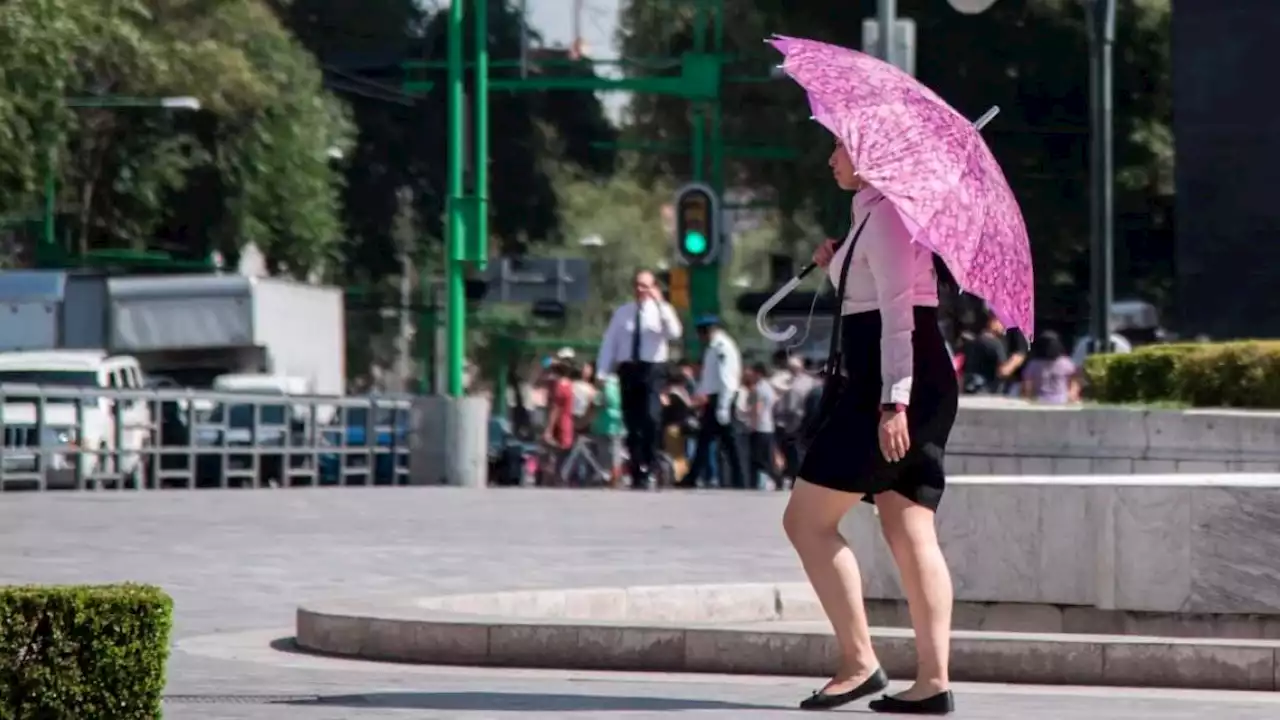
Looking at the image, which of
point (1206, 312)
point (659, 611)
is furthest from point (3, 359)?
point (659, 611)

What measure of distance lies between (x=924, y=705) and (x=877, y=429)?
0.76m

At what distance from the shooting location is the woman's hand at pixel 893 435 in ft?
26.8

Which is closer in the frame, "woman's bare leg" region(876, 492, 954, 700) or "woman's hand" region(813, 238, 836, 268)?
"woman's bare leg" region(876, 492, 954, 700)

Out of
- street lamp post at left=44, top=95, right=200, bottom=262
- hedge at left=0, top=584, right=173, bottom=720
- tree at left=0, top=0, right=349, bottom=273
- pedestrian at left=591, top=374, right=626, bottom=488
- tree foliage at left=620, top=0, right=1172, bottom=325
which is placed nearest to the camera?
hedge at left=0, top=584, right=173, bottom=720

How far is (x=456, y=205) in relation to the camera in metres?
30.1

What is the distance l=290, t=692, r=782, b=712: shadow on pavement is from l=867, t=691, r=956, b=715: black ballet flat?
0.37 meters

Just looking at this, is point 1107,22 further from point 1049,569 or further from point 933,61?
point 933,61

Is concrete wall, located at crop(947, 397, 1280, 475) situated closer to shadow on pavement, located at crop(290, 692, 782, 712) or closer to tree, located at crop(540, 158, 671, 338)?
shadow on pavement, located at crop(290, 692, 782, 712)

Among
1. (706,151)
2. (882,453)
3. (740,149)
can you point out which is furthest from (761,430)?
(706,151)

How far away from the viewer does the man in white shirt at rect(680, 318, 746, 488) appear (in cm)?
2858

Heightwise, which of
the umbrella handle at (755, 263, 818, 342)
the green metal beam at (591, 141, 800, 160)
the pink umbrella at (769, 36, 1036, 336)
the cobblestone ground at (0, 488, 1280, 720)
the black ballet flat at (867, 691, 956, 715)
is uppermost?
the green metal beam at (591, 141, 800, 160)

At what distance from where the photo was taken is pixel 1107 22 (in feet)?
83.4

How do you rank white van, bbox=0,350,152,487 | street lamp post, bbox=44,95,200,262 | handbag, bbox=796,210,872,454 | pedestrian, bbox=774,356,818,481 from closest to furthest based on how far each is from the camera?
handbag, bbox=796,210,872,454, white van, bbox=0,350,152,487, pedestrian, bbox=774,356,818,481, street lamp post, bbox=44,95,200,262

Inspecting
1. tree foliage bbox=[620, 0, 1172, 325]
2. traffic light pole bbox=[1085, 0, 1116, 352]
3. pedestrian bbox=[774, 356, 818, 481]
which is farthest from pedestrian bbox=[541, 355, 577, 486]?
tree foliage bbox=[620, 0, 1172, 325]
